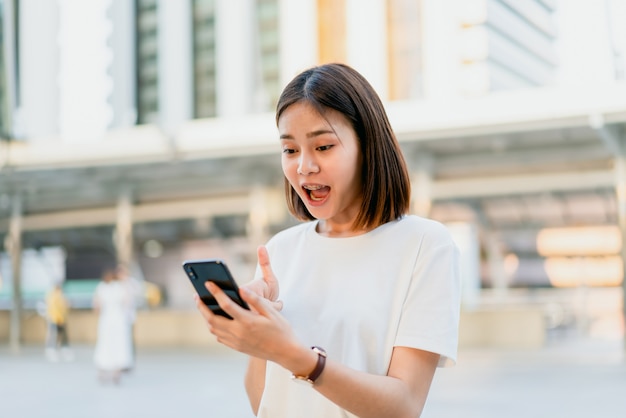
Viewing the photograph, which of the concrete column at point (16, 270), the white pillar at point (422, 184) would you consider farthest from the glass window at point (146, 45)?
the white pillar at point (422, 184)

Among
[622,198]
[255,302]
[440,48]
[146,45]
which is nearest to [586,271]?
[622,198]

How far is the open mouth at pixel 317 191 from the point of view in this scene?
4.54 feet

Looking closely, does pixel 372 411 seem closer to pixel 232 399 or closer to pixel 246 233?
pixel 232 399

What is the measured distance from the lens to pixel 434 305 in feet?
4.36

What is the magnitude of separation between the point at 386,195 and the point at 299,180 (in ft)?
0.56

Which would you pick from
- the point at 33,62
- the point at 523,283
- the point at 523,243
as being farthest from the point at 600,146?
the point at 523,283

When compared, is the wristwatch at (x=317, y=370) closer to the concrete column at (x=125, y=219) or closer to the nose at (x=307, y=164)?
the nose at (x=307, y=164)

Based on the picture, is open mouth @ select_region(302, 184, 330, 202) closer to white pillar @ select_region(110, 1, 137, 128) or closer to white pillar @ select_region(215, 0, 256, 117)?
white pillar @ select_region(215, 0, 256, 117)

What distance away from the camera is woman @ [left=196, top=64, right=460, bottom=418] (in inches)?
51.8

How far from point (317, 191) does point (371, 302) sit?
23 centimetres

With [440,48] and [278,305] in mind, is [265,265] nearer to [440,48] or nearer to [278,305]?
[278,305]

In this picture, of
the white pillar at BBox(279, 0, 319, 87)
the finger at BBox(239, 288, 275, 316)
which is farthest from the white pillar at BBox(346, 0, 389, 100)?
the finger at BBox(239, 288, 275, 316)

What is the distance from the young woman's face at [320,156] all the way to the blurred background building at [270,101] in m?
9.09

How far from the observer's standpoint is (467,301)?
17266mm
